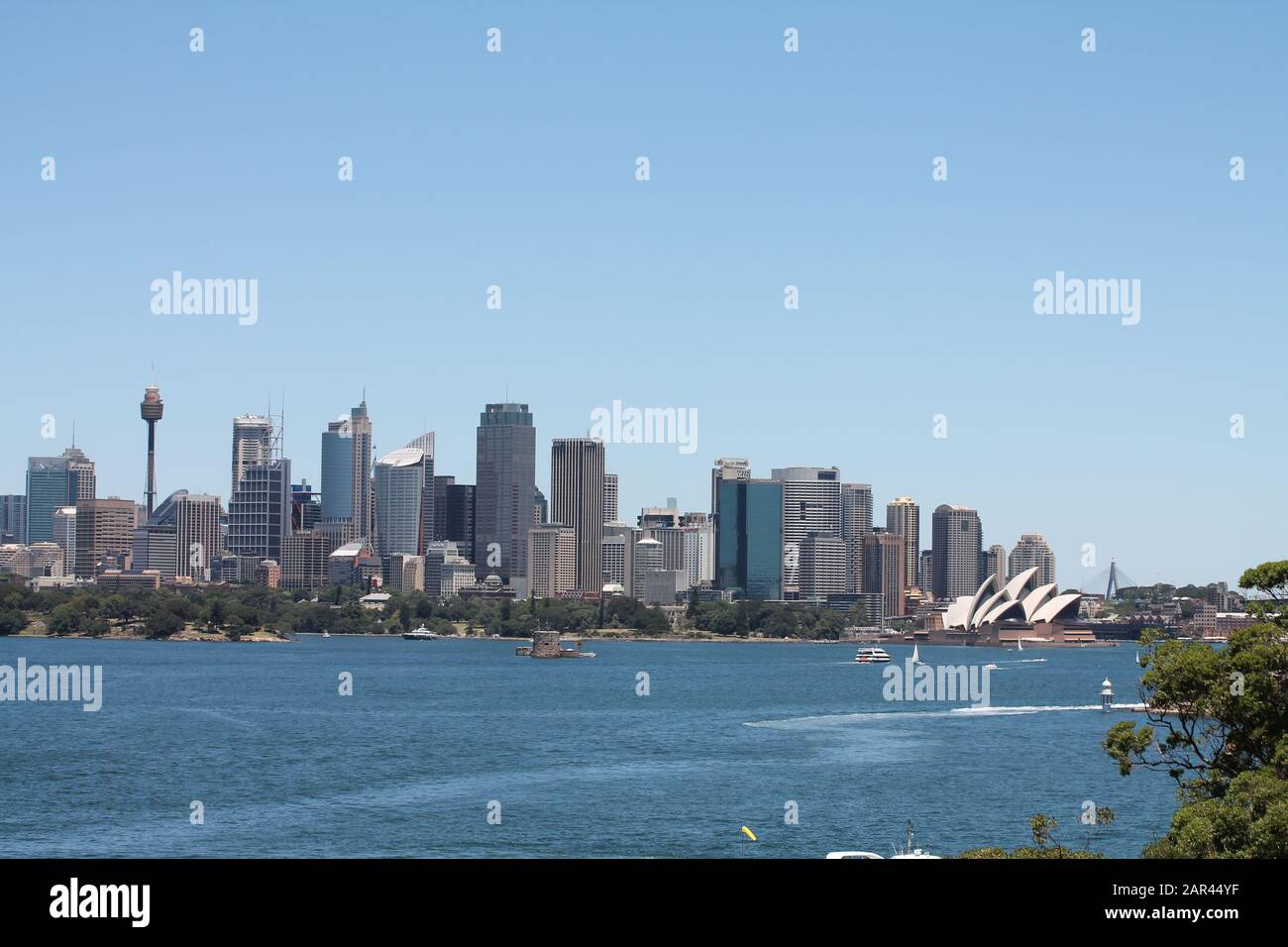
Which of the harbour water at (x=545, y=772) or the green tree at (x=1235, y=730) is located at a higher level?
the green tree at (x=1235, y=730)

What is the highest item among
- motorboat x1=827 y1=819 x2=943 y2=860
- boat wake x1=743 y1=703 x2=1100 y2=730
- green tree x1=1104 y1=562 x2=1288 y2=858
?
green tree x1=1104 y1=562 x2=1288 y2=858

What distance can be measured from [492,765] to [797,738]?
16358 mm

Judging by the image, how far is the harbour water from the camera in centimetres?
4388

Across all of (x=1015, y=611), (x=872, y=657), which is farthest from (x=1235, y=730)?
(x=1015, y=611)

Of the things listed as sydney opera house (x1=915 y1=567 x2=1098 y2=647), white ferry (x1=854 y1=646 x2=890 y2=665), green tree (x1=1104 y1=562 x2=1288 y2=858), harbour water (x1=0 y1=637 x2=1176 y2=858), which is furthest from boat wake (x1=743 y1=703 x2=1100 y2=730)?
sydney opera house (x1=915 y1=567 x2=1098 y2=647)

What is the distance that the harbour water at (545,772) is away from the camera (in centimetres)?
4388

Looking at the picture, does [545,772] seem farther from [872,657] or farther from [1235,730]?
[872,657]

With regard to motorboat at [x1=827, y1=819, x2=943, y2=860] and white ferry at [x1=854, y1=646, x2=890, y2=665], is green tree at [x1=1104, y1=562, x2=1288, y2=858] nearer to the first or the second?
motorboat at [x1=827, y1=819, x2=943, y2=860]

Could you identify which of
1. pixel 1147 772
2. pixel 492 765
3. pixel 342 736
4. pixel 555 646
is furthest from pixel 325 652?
pixel 1147 772

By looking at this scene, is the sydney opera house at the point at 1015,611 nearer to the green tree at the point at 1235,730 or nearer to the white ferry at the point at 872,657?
the white ferry at the point at 872,657

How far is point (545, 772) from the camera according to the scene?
59406 millimetres

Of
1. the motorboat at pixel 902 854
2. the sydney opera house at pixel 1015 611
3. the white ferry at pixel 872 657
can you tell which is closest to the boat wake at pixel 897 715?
the motorboat at pixel 902 854

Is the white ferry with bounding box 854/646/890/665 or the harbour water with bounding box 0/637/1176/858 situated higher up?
the harbour water with bounding box 0/637/1176/858

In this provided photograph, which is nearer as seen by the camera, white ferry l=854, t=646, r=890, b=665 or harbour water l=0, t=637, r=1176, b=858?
harbour water l=0, t=637, r=1176, b=858
